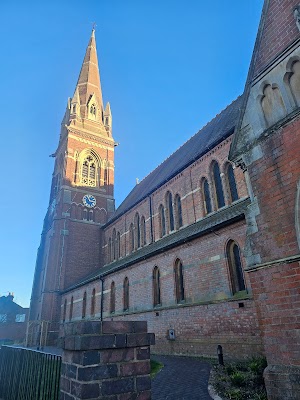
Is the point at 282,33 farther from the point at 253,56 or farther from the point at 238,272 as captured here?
the point at 238,272

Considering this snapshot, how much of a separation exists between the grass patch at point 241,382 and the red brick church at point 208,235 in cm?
97

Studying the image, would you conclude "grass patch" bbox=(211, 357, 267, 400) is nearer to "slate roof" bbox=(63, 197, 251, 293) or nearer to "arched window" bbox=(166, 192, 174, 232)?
"slate roof" bbox=(63, 197, 251, 293)

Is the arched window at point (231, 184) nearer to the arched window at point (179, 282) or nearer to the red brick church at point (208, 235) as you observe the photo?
the red brick church at point (208, 235)

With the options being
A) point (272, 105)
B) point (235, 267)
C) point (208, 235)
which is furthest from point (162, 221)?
point (272, 105)

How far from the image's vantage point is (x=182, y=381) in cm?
828

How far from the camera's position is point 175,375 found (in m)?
9.00

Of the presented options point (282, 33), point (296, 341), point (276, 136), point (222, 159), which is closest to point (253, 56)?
point (282, 33)

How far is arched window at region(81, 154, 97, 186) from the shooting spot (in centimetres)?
3356

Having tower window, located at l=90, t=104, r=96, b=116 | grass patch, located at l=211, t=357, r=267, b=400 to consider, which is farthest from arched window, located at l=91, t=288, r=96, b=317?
tower window, located at l=90, t=104, r=96, b=116

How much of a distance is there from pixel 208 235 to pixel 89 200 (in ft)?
69.6

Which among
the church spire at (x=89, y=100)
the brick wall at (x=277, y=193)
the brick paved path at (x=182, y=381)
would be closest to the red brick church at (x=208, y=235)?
the brick wall at (x=277, y=193)

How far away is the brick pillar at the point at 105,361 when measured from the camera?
2.60 m

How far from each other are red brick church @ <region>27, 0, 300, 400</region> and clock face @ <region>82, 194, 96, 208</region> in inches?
5.1

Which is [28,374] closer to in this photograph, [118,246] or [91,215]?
[118,246]
